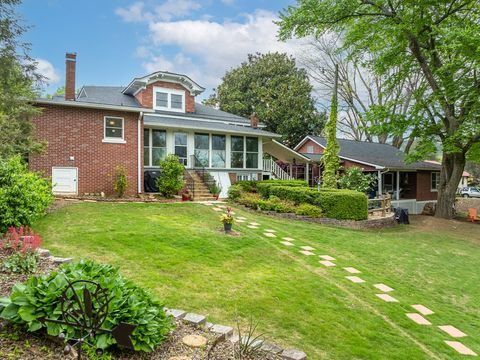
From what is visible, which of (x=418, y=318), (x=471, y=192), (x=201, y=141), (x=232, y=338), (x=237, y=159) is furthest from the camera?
(x=471, y=192)

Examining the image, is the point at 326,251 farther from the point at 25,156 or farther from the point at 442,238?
the point at 25,156

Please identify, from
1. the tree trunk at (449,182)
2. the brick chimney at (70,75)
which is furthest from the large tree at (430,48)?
the brick chimney at (70,75)

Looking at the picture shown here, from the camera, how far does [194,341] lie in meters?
3.12

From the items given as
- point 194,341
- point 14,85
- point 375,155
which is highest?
point 14,85

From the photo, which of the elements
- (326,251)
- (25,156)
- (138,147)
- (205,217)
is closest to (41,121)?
(25,156)

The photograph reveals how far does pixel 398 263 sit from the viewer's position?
8.61m

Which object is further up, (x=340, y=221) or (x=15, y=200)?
(x=15, y=200)

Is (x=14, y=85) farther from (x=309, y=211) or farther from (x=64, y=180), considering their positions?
(x=309, y=211)

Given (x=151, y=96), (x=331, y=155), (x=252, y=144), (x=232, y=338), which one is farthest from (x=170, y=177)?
(x=232, y=338)

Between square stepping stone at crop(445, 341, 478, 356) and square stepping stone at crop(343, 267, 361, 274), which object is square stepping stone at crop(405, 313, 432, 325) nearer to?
square stepping stone at crop(445, 341, 478, 356)

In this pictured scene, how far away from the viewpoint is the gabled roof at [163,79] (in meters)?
18.7

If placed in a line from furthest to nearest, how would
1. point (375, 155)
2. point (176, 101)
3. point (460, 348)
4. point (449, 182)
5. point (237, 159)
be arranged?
point (375, 155) < point (176, 101) < point (237, 159) < point (449, 182) < point (460, 348)

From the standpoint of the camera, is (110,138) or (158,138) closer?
(110,138)

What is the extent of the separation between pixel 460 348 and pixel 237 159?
14803 millimetres
